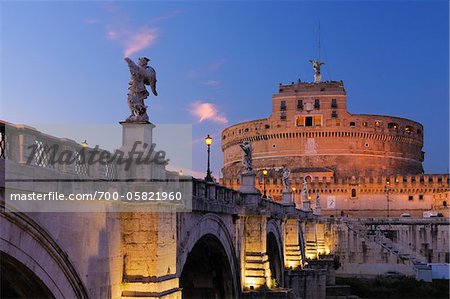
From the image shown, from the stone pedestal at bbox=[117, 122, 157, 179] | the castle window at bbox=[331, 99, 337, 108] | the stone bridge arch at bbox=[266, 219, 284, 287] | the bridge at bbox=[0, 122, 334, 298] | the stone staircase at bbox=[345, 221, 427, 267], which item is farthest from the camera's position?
the castle window at bbox=[331, 99, 337, 108]

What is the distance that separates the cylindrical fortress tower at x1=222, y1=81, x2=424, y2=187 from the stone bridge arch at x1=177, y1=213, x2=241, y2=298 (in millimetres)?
72751

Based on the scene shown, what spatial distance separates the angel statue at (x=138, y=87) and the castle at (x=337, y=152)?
7506cm

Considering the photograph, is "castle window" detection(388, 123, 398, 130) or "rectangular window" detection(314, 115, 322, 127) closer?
"rectangular window" detection(314, 115, 322, 127)

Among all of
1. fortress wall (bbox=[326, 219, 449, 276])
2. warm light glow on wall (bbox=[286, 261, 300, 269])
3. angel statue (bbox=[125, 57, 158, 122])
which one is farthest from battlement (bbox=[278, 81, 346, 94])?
angel statue (bbox=[125, 57, 158, 122])

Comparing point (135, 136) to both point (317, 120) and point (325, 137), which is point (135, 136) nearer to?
point (325, 137)

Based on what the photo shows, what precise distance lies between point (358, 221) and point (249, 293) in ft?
164

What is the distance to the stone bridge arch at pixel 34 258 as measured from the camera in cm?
946

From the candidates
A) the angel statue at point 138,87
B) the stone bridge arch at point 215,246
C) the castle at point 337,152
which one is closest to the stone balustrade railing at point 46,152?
the angel statue at point 138,87

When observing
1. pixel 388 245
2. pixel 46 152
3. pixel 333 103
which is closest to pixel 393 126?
pixel 333 103

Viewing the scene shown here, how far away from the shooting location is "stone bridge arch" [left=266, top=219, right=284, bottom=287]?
Result: 33394mm

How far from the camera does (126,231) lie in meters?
13.4

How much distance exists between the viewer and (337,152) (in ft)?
329

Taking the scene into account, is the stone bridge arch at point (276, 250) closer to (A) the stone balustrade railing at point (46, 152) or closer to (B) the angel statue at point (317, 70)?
(A) the stone balustrade railing at point (46, 152)

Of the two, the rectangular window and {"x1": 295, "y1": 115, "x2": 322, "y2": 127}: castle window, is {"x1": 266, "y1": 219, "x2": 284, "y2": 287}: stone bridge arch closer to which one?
{"x1": 295, "y1": 115, "x2": 322, "y2": 127}: castle window
